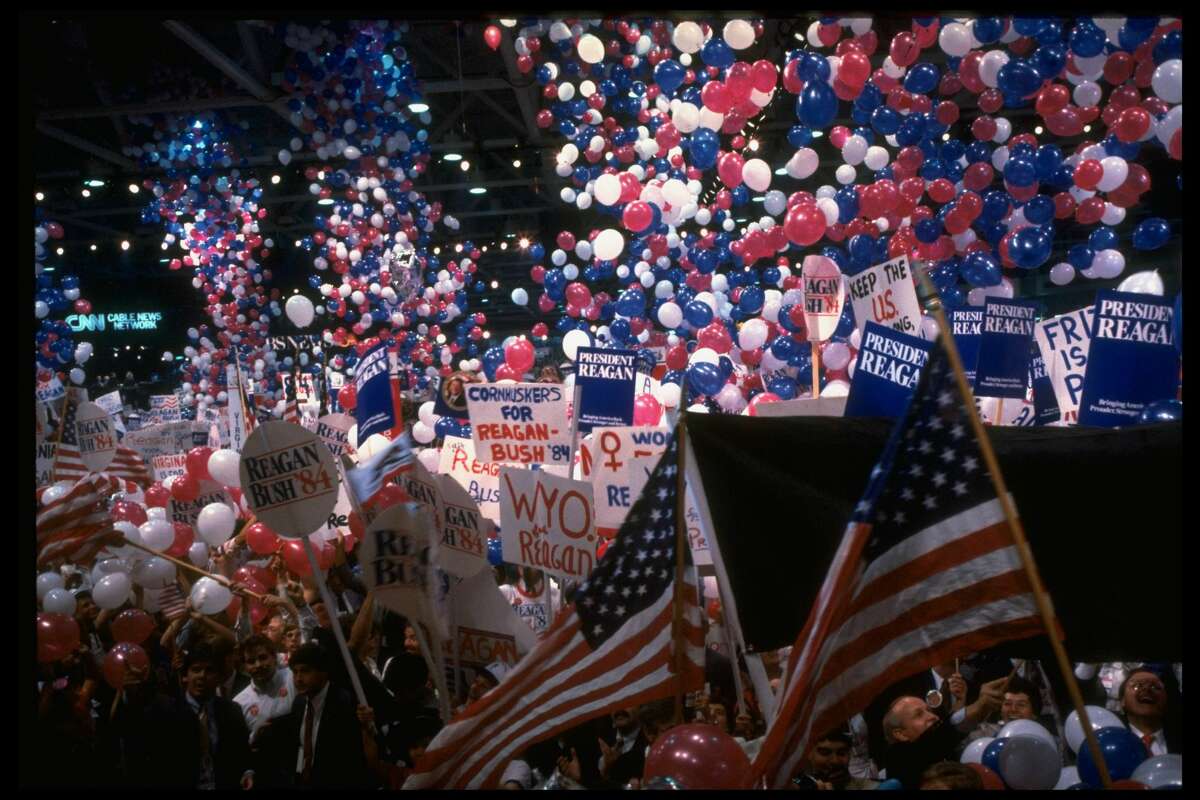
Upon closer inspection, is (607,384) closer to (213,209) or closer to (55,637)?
(55,637)

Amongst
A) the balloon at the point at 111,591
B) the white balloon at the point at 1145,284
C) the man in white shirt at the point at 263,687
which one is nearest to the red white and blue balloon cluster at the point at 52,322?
the balloon at the point at 111,591

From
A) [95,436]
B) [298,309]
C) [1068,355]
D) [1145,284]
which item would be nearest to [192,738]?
[95,436]

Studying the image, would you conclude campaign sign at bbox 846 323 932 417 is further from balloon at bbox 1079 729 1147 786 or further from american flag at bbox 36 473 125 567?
american flag at bbox 36 473 125 567

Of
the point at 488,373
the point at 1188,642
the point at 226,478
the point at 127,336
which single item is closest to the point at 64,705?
the point at 226,478

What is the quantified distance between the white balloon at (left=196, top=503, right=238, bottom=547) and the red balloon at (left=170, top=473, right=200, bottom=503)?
2.79 feet

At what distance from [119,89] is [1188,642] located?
603 inches

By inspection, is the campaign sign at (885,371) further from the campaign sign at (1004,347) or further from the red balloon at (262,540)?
the red balloon at (262,540)

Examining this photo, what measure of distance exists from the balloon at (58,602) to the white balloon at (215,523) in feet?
5.36

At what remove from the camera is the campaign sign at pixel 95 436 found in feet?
26.3

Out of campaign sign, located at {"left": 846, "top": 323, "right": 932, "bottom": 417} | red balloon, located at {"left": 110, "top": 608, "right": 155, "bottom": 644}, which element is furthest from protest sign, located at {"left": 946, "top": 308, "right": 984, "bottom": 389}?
red balloon, located at {"left": 110, "top": 608, "right": 155, "bottom": 644}

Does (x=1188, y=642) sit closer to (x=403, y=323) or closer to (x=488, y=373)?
(x=488, y=373)

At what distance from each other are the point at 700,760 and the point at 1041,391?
17.5ft

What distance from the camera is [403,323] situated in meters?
19.9

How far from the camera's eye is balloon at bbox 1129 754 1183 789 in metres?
2.97
